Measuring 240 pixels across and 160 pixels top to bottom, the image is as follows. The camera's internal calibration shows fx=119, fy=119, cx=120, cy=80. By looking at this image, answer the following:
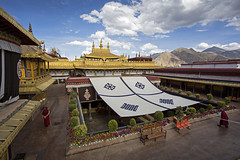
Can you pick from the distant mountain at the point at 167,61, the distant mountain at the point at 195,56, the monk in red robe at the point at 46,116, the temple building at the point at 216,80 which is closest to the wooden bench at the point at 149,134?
the monk in red robe at the point at 46,116

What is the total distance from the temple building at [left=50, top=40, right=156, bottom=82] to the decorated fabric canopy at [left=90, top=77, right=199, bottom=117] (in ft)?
30.7

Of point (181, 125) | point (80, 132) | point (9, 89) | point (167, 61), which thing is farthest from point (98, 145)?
point (167, 61)

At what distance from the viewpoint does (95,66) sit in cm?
2667

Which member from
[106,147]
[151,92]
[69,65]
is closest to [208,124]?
[151,92]

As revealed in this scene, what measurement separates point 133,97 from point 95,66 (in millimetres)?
14742

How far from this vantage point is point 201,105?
18.2 m

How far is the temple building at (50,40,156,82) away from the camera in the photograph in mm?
27000

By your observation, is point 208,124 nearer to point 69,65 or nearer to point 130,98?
point 130,98

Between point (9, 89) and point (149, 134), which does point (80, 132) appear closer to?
point (9, 89)

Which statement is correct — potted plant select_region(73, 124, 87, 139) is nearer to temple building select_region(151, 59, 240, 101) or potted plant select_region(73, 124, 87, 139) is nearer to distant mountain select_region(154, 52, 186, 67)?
temple building select_region(151, 59, 240, 101)

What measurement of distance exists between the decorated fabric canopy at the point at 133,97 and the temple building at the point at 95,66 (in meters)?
9.35

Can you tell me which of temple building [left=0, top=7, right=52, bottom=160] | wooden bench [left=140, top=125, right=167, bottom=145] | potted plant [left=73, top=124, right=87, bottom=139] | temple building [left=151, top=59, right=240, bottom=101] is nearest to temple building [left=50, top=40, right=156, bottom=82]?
temple building [left=151, top=59, right=240, bottom=101]

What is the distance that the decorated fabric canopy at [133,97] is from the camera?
39.4ft

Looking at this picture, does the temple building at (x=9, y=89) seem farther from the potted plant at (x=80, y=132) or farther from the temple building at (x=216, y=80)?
the temple building at (x=216, y=80)
